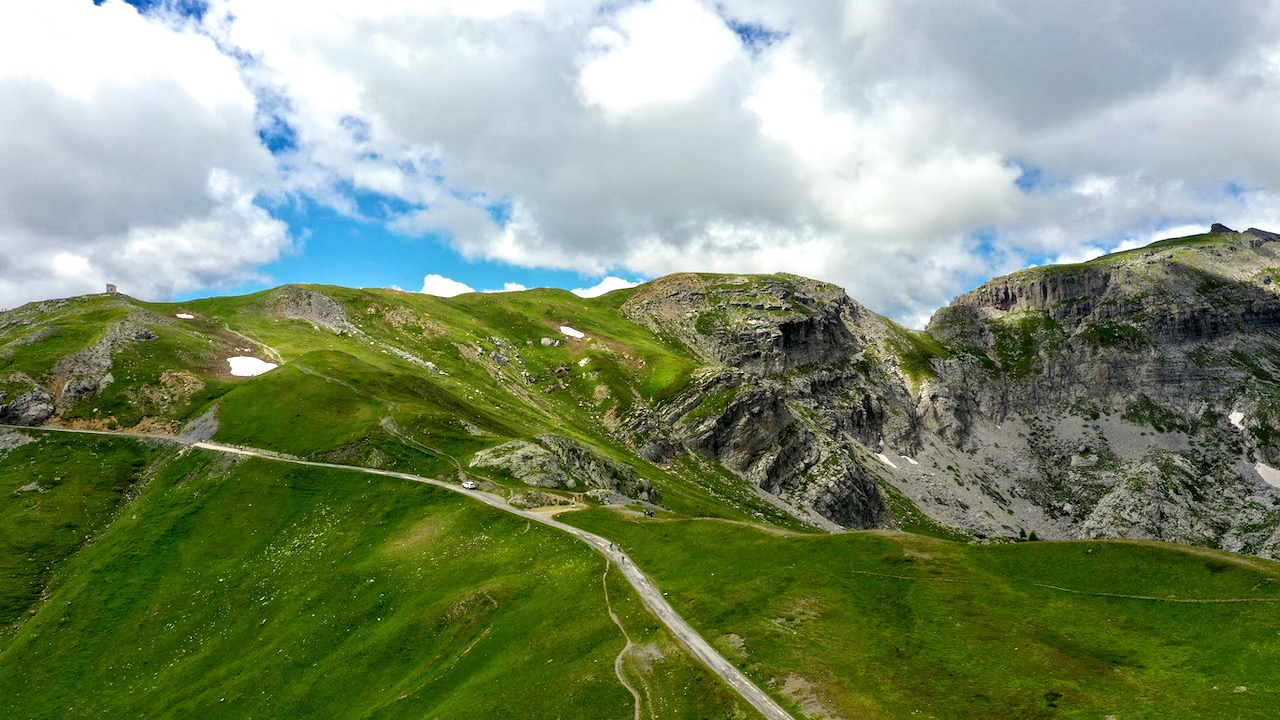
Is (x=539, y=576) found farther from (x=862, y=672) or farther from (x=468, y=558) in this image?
(x=862, y=672)

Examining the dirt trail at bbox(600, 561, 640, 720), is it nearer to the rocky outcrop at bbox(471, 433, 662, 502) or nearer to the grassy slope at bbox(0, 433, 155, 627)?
the rocky outcrop at bbox(471, 433, 662, 502)

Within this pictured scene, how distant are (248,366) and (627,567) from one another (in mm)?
127317

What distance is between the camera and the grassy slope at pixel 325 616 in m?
42.9

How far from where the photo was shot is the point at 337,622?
59875mm

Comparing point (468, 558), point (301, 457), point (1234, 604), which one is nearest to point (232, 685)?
point (468, 558)

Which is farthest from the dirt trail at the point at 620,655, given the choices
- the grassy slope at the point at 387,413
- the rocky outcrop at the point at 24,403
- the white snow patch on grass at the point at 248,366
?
the white snow patch on grass at the point at 248,366

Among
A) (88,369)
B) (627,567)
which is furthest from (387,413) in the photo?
(627,567)

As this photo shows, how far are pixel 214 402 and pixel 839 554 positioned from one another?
390 feet

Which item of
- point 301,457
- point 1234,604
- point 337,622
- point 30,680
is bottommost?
point 30,680

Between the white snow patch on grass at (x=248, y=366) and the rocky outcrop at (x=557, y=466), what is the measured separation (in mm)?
76977

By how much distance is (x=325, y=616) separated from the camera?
61188 millimetres

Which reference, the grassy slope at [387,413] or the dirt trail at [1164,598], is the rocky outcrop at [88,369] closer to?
the grassy slope at [387,413]

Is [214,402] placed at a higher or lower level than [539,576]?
higher

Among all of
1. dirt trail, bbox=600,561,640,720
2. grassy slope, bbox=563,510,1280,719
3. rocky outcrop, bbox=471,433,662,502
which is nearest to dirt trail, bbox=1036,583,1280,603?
grassy slope, bbox=563,510,1280,719
